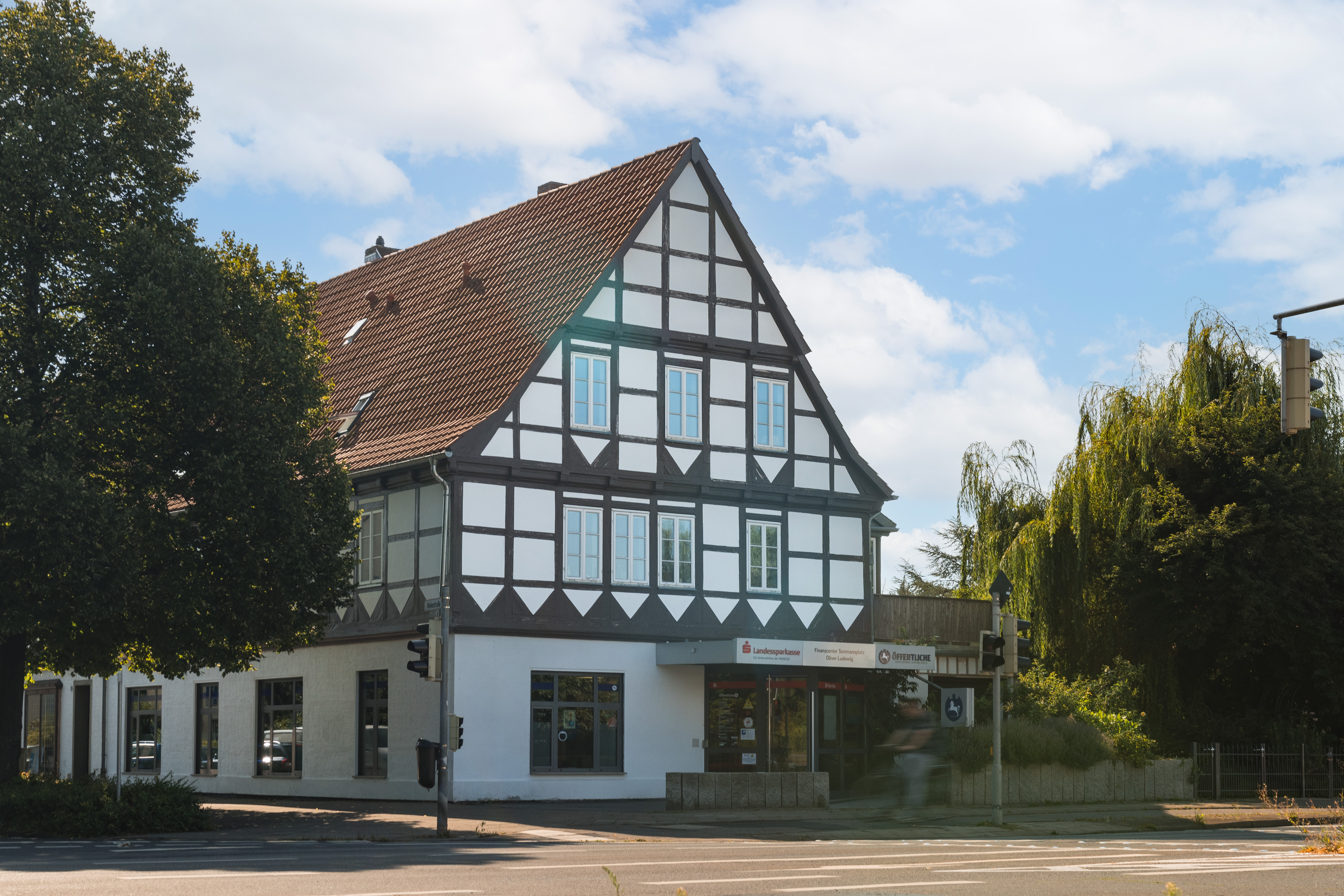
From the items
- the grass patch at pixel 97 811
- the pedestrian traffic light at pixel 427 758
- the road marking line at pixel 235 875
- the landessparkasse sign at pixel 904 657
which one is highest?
the landessparkasse sign at pixel 904 657

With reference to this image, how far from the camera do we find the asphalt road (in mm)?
12734

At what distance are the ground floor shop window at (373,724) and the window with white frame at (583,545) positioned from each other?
419cm

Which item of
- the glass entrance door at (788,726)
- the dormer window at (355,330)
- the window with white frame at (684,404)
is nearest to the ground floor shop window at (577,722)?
the glass entrance door at (788,726)

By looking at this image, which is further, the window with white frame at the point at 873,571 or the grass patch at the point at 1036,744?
the window with white frame at the point at 873,571

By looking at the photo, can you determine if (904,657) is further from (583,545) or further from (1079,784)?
(583,545)

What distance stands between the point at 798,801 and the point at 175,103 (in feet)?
50.8

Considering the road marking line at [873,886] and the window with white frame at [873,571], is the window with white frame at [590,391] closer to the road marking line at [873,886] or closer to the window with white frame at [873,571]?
the window with white frame at [873,571]

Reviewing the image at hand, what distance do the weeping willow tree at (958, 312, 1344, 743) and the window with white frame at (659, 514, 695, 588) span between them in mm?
9568

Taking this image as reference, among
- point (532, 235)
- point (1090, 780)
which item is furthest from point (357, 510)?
point (1090, 780)

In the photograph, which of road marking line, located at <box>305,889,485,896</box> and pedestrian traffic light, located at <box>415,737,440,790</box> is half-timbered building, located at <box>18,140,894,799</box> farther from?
road marking line, located at <box>305,889,485,896</box>

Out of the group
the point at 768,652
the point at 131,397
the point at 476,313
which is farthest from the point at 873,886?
the point at 476,313

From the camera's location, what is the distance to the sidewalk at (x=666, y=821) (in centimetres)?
2117

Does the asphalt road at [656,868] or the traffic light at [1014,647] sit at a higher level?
the traffic light at [1014,647]

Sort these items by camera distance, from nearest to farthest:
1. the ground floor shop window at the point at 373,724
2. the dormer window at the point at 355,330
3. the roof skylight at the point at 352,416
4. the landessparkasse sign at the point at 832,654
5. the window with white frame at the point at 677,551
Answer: the landessparkasse sign at the point at 832,654
the ground floor shop window at the point at 373,724
the window with white frame at the point at 677,551
the roof skylight at the point at 352,416
the dormer window at the point at 355,330
